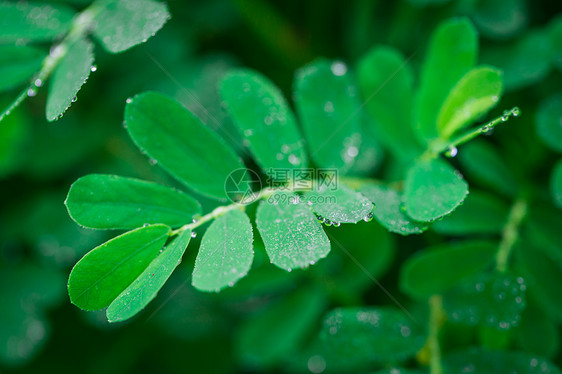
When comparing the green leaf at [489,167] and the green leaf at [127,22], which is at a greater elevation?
the green leaf at [127,22]

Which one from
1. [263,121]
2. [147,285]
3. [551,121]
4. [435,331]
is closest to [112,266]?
[147,285]

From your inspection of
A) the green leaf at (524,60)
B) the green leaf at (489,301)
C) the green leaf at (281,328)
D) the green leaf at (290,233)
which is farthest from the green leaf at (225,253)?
the green leaf at (524,60)

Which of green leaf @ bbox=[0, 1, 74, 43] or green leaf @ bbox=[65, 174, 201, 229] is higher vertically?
green leaf @ bbox=[0, 1, 74, 43]

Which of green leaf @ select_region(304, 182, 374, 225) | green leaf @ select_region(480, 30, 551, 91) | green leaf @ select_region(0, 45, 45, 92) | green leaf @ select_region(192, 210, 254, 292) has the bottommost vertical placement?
green leaf @ select_region(480, 30, 551, 91)

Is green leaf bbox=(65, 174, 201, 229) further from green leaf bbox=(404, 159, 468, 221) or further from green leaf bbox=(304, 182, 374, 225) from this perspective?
green leaf bbox=(404, 159, 468, 221)

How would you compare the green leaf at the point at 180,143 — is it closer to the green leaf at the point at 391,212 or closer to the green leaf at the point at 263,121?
the green leaf at the point at 263,121

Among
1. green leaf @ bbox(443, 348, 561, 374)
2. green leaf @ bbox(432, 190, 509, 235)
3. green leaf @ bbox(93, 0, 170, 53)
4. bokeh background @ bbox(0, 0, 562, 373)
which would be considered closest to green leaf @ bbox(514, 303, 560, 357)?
green leaf @ bbox(443, 348, 561, 374)

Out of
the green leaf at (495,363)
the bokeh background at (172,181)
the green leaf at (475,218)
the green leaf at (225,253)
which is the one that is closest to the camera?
the green leaf at (225,253)
